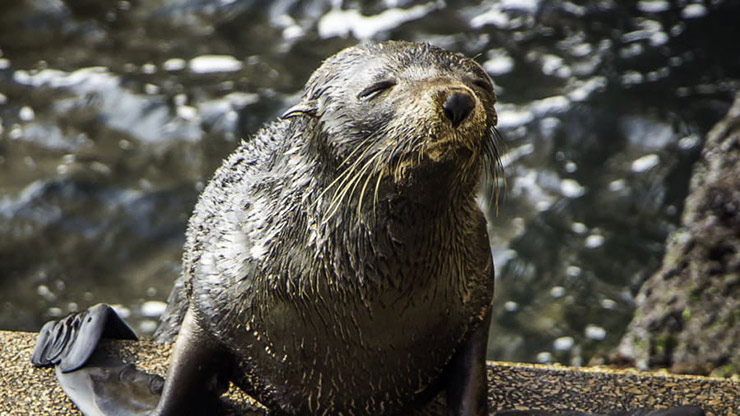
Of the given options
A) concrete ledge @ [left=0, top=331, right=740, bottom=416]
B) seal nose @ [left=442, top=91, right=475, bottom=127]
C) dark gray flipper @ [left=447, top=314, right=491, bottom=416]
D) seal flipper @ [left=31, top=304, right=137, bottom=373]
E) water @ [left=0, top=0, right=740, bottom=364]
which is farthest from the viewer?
water @ [left=0, top=0, right=740, bottom=364]

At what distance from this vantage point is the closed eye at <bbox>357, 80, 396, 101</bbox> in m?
2.60

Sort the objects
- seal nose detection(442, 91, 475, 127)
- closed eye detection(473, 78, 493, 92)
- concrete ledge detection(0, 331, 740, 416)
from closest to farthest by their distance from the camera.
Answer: seal nose detection(442, 91, 475, 127), closed eye detection(473, 78, 493, 92), concrete ledge detection(0, 331, 740, 416)

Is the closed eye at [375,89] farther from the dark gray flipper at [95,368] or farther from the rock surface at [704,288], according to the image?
the rock surface at [704,288]

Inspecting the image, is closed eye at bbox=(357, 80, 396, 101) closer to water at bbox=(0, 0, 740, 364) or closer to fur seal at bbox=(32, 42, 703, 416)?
fur seal at bbox=(32, 42, 703, 416)

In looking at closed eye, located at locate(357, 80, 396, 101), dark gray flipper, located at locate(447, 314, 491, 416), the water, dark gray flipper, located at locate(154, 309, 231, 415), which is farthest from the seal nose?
the water

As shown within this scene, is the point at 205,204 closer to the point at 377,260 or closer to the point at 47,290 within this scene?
the point at 377,260

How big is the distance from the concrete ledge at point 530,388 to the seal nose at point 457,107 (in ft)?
4.40

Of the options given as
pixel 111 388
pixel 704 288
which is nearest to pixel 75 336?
pixel 111 388

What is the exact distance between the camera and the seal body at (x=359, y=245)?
100 inches

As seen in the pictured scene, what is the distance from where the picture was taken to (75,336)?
3.58 metres

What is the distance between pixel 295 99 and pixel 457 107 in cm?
637

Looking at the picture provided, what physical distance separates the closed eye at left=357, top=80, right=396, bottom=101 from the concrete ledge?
1.22m

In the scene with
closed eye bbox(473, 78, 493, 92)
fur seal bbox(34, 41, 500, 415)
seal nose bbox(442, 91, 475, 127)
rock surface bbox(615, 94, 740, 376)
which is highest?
closed eye bbox(473, 78, 493, 92)

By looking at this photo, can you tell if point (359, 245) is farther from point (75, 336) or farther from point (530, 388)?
A: point (75, 336)
